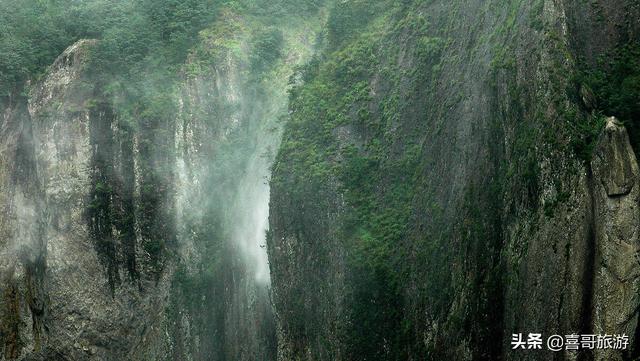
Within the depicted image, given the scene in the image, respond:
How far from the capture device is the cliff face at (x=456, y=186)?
18.6m

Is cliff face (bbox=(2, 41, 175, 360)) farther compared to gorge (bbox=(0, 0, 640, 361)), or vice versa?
cliff face (bbox=(2, 41, 175, 360))

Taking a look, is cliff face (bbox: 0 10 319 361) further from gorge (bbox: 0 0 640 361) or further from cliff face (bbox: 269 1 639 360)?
cliff face (bbox: 269 1 639 360)

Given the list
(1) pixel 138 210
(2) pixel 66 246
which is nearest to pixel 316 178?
(1) pixel 138 210

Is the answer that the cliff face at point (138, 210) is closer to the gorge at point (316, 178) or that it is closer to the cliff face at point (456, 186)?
the gorge at point (316, 178)

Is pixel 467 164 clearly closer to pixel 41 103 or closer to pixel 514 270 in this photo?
pixel 514 270

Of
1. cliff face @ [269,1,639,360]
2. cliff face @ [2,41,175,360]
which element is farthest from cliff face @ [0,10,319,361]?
cliff face @ [269,1,639,360]

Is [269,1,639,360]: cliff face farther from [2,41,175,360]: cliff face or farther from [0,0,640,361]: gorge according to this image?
[2,41,175,360]: cliff face

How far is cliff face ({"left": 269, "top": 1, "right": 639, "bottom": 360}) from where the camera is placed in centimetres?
1859

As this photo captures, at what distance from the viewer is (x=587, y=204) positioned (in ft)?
60.9

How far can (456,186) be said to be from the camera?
2408cm

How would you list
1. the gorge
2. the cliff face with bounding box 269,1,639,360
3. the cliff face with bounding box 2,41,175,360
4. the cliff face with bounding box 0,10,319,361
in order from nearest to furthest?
1. the cliff face with bounding box 269,1,639,360
2. the gorge
3. the cliff face with bounding box 0,10,319,361
4. the cliff face with bounding box 2,41,175,360

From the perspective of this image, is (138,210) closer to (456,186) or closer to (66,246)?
(66,246)

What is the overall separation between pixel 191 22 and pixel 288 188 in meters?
13.4

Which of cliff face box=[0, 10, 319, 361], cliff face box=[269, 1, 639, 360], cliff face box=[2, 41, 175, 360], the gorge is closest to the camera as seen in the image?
cliff face box=[269, 1, 639, 360]
